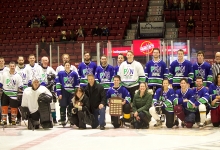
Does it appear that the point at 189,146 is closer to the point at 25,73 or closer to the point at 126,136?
the point at 126,136

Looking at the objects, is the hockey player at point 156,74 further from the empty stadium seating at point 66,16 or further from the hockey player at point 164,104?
the empty stadium seating at point 66,16

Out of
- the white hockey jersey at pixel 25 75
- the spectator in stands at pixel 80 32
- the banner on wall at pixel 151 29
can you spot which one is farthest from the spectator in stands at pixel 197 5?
the white hockey jersey at pixel 25 75

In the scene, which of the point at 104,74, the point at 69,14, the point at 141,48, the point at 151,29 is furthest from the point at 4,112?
the point at 69,14

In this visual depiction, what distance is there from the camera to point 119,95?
823 cm

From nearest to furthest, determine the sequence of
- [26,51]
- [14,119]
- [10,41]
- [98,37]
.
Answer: [14,119]
[26,51]
[98,37]
[10,41]

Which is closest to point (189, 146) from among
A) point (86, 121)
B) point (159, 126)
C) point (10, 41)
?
point (159, 126)

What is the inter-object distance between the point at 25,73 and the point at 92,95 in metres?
1.63

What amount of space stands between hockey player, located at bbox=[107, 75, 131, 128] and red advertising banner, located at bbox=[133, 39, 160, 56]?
4.11m

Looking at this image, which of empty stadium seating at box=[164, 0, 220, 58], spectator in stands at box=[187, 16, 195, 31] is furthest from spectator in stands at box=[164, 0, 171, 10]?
spectator in stands at box=[187, 16, 195, 31]

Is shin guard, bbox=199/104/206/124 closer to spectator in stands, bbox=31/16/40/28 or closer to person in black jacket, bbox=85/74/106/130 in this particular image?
person in black jacket, bbox=85/74/106/130

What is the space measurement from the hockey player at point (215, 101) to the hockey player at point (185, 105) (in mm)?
356

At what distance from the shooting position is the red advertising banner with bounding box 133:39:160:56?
1227cm

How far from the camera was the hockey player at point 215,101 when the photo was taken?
7840 millimetres

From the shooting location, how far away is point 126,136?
688cm
